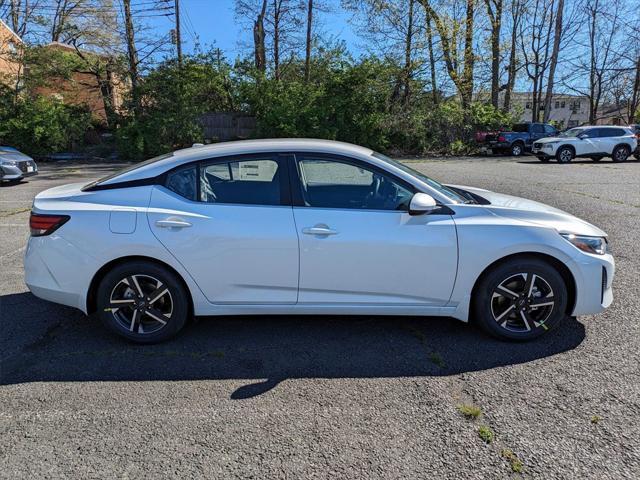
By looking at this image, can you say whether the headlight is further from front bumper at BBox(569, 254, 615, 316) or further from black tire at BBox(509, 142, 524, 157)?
black tire at BBox(509, 142, 524, 157)

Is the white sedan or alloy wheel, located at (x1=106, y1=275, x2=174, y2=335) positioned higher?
the white sedan

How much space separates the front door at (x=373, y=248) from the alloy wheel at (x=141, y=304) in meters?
1.07

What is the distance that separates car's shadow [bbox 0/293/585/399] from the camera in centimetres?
325

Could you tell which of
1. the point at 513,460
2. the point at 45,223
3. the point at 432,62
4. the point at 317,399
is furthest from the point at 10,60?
the point at 513,460

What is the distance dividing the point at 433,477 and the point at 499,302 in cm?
169

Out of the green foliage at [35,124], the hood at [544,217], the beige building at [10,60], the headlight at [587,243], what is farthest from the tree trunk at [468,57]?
the headlight at [587,243]

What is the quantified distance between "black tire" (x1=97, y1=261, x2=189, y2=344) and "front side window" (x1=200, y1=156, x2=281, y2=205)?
2.31ft

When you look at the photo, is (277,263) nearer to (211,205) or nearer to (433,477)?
(211,205)

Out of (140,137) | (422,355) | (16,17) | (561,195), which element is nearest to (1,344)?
A: (422,355)

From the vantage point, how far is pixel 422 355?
3.47 metres

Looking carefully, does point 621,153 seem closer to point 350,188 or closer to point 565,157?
point 565,157

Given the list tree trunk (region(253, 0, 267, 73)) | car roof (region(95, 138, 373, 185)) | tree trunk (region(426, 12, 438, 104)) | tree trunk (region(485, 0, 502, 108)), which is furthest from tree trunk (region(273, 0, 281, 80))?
car roof (region(95, 138, 373, 185))

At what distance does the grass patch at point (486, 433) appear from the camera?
2.54 m

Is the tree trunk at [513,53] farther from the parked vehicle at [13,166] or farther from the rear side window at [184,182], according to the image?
the rear side window at [184,182]
